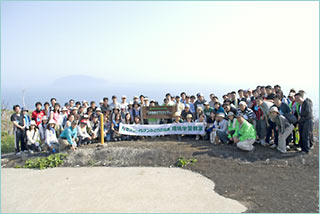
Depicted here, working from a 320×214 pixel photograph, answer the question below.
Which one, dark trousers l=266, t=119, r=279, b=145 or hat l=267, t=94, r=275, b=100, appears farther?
hat l=267, t=94, r=275, b=100

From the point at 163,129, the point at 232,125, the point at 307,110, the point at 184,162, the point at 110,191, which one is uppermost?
the point at 307,110

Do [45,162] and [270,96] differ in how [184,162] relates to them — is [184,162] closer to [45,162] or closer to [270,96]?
[270,96]

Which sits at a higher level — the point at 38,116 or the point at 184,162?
the point at 38,116

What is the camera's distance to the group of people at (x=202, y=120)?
8.55m

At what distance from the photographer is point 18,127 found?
32.5 ft

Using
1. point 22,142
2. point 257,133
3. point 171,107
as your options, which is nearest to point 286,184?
point 257,133

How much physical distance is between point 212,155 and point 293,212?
339 cm

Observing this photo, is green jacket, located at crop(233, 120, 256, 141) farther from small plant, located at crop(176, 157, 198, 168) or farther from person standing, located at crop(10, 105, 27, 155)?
person standing, located at crop(10, 105, 27, 155)

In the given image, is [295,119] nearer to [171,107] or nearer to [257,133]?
[257,133]

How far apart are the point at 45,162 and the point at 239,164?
21.8ft

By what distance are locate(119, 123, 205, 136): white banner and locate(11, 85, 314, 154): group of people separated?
22 centimetres

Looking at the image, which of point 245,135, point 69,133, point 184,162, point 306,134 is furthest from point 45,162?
point 306,134

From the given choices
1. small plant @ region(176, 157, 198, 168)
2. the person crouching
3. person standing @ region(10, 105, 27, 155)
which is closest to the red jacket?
person standing @ region(10, 105, 27, 155)

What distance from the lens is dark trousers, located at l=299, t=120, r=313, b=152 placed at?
8.26m
